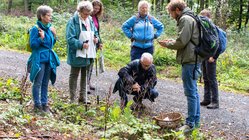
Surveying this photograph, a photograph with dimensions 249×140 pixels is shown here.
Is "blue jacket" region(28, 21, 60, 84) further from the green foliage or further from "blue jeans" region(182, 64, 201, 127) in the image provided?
"blue jeans" region(182, 64, 201, 127)

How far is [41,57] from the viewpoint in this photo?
5.37 m

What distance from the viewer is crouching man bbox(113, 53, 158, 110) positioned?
20.1 ft

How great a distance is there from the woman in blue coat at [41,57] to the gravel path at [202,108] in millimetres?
2193

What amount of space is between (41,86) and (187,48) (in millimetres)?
2333

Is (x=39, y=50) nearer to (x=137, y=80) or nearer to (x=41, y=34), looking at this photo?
(x=41, y=34)

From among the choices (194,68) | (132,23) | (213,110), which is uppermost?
(132,23)

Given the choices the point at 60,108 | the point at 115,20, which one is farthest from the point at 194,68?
the point at 115,20

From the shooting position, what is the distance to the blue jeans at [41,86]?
213 inches

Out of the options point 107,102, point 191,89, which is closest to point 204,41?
point 191,89

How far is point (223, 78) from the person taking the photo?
34.3 ft

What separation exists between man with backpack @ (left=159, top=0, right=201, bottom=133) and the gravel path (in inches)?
24.8

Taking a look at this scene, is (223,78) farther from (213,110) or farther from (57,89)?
(57,89)

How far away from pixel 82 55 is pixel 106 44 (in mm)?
7605

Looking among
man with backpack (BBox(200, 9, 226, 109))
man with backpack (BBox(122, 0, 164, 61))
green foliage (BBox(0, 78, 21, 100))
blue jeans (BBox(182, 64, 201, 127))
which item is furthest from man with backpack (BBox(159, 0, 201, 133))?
green foliage (BBox(0, 78, 21, 100))
